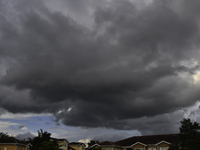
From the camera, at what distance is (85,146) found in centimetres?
11319

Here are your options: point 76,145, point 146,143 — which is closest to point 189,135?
point 146,143

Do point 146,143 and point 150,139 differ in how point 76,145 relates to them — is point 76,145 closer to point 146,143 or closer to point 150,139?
point 150,139

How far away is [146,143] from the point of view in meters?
72.2

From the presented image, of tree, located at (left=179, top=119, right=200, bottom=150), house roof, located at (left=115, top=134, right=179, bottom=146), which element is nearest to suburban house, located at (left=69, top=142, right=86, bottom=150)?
house roof, located at (left=115, top=134, right=179, bottom=146)

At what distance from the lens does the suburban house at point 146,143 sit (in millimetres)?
67000

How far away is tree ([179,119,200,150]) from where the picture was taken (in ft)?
147

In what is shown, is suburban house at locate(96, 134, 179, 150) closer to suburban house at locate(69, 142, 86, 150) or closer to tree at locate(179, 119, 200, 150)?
tree at locate(179, 119, 200, 150)

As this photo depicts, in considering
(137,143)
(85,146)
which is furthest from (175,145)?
(85,146)

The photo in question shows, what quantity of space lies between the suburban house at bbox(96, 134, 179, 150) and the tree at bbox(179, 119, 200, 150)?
20.4m

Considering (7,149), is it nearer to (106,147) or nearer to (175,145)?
(106,147)

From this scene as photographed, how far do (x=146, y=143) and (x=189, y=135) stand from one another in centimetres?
2809

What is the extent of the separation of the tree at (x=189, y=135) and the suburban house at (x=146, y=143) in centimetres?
2038

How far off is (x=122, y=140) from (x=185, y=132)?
133 feet

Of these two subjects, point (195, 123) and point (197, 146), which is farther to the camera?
point (195, 123)
